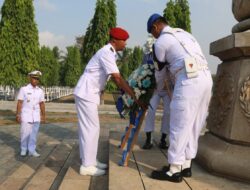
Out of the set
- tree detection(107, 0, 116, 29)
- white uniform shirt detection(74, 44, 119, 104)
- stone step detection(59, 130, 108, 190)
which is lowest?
stone step detection(59, 130, 108, 190)

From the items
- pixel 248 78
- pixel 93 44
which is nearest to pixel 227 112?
pixel 248 78

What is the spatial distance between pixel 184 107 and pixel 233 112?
81 cm

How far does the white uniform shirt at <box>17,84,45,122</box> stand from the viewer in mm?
7133

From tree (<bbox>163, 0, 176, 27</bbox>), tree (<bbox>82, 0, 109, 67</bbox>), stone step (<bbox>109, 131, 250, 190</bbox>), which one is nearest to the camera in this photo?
stone step (<bbox>109, 131, 250, 190</bbox>)

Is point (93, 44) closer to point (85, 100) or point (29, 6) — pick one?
point (29, 6)

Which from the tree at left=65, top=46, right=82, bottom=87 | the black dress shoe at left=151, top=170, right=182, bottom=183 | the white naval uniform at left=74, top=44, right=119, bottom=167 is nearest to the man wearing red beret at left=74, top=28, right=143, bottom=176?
the white naval uniform at left=74, top=44, right=119, bottom=167

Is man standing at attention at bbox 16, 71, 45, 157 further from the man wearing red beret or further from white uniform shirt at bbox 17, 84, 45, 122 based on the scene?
the man wearing red beret

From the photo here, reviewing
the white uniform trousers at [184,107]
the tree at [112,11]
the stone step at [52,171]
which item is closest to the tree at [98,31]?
the tree at [112,11]

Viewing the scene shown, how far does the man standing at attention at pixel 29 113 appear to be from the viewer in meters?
7.12

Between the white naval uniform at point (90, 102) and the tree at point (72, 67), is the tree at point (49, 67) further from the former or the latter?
the white naval uniform at point (90, 102)

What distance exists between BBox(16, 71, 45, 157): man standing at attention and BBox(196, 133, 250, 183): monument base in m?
3.88

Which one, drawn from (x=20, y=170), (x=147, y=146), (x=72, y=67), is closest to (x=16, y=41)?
(x=72, y=67)

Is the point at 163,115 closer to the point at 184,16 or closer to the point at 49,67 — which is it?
the point at 184,16

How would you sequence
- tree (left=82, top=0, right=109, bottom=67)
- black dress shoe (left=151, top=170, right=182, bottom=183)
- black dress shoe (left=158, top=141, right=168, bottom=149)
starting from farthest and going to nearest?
tree (left=82, top=0, right=109, bottom=67), black dress shoe (left=158, top=141, right=168, bottom=149), black dress shoe (left=151, top=170, right=182, bottom=183)
